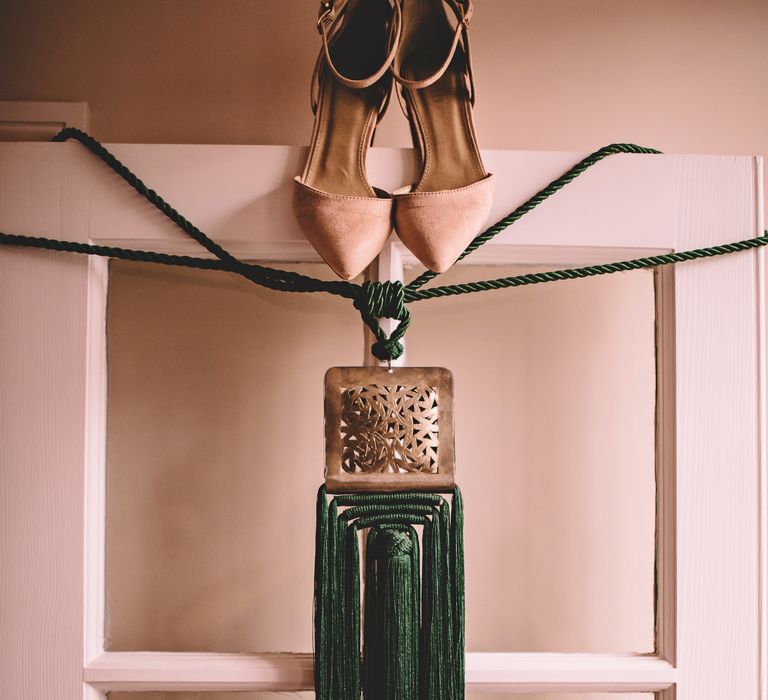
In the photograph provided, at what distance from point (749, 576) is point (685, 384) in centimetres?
23

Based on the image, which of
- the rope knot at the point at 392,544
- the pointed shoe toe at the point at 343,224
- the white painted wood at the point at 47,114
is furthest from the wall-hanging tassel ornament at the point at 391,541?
the white painted wood at the point at 47,114

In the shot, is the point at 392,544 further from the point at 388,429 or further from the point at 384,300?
the point at 384,300

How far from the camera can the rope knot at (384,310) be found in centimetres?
54

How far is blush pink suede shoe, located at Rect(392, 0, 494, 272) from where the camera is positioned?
0.54m

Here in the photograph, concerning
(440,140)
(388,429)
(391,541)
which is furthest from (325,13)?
(391,541)

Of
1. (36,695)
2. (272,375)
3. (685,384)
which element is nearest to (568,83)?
(685,384)

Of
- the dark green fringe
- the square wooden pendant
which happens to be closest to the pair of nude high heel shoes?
the square wooden pendant

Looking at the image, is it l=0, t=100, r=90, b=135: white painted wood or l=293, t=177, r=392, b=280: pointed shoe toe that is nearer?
l=293, t=177, r=392, b=280: pointed shoe toe

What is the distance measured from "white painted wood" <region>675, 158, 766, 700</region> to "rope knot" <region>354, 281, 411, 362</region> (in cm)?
32

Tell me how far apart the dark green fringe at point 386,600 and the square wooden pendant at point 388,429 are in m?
0.02

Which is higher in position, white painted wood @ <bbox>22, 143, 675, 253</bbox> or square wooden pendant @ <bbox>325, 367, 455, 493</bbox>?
white painted wood @ <bbox>22, 143, 675, 253</bbox>

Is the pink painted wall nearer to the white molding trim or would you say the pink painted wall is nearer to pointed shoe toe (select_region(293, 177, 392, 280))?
the white molding trim

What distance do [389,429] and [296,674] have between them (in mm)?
300

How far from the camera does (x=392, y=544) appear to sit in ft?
1.73
